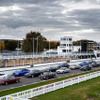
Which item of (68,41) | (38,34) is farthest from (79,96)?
(38,34)

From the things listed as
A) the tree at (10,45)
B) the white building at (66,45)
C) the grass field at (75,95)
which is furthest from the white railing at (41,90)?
the tree at (10,45)

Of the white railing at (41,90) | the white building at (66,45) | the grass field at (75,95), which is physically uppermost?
the white building at (66,45)

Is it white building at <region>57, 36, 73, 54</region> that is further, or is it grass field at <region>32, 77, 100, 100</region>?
white building at <region>57, 36, 73, 54</region>

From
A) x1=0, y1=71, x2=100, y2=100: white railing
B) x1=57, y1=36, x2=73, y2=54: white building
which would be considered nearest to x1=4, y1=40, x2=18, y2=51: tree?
x1=57, y1=36, x2=73, y2=54: white building

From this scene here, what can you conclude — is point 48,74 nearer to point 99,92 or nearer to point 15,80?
point 15,80

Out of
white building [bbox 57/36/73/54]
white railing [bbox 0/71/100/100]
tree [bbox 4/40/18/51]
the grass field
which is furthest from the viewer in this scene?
tree [bbox 4/40/18/51]

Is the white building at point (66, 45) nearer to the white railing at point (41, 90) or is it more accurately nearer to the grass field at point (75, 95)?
the white railing at point (41, 90)

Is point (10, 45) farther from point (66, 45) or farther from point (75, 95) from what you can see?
point (75, 95)

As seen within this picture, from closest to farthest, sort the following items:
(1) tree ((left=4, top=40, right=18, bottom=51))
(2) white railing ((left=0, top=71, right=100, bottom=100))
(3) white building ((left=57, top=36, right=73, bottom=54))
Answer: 1. (2) white railing ((left=0, top=71, right=100, bottom=100))
2. (3) white building ((left=57, top=36, right=73, bottom=54))
3. (1) tree ((left=4, top=40, right=18, bottom=51))

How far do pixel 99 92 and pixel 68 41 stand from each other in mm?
66583

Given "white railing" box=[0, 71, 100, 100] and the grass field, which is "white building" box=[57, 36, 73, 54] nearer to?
"white railing" box=[0, 71, 100, 100]

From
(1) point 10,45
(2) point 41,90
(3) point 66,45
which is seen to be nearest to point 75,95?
(2) point 41,90

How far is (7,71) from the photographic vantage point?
120 ft

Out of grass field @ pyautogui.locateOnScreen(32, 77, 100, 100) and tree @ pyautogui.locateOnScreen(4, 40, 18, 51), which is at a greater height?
tree @ pyautogui.locateOnScreen(4, 40, 18, 51)
